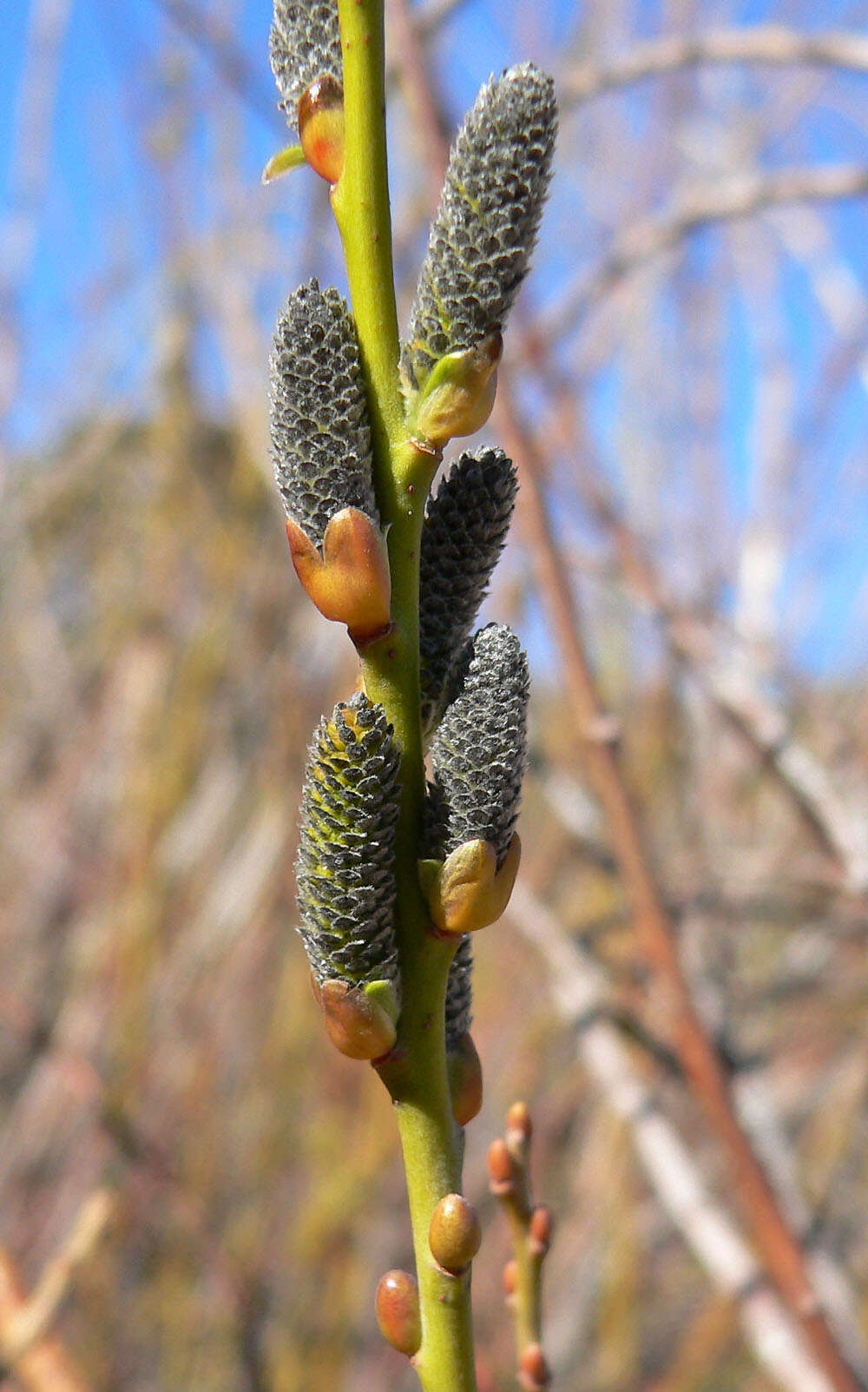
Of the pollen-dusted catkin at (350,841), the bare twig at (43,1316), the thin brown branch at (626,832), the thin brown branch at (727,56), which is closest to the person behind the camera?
the pollen-dusted catkin at (350,841)

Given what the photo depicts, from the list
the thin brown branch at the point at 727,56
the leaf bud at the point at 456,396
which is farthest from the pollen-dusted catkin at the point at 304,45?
the thin brown branch at the point at 727,56

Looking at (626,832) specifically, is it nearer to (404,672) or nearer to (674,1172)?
(674,1172)

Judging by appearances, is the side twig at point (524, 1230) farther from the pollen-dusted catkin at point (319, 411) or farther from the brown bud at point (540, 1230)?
the pollen-dusted catkin at point (319, 411)

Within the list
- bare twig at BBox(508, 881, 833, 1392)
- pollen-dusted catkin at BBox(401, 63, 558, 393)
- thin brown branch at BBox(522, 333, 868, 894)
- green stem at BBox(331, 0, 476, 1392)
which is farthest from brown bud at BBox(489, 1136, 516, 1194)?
thin brown branch at BBox(522, 333, 868, 894)

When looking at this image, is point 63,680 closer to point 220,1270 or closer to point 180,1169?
point 180,1169

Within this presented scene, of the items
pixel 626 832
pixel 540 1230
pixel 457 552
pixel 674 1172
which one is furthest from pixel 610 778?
pixel 457 552

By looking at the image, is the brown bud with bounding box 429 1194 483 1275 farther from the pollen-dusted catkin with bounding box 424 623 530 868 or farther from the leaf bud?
the leaf bud

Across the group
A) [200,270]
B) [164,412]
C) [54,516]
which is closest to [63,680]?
[54,516]

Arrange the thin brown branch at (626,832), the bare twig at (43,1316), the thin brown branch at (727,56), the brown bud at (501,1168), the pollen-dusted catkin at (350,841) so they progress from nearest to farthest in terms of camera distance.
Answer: the pollen-dusted catkin at (350,841), the brown bud at (501,1168), the bare twig at (43,1316), the thin brown branch at (626,832), the thin brown branch at (727,56)
